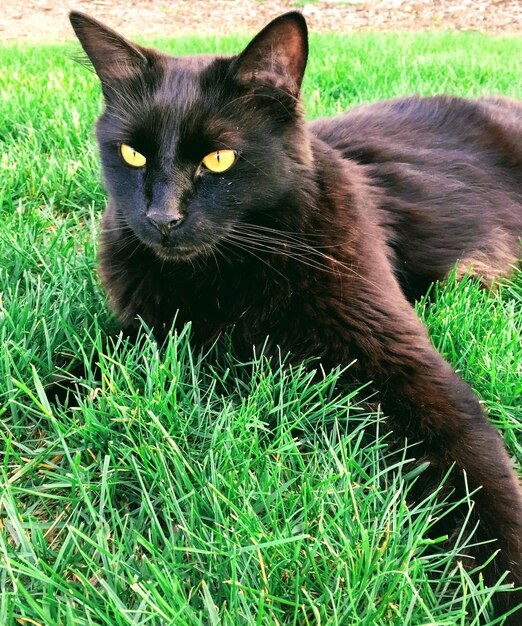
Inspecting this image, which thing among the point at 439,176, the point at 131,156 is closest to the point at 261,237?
the point at 131,156

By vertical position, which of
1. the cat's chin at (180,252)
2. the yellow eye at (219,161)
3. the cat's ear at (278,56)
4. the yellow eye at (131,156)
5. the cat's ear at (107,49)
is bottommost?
the cat's chin at (180,252)

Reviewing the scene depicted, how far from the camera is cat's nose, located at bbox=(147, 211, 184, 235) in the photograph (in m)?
1.49

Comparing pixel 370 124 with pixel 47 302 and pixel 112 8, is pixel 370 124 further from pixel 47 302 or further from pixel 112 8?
pixel 112 8

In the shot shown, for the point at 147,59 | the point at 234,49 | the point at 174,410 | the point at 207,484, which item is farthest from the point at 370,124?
the point at 234,49

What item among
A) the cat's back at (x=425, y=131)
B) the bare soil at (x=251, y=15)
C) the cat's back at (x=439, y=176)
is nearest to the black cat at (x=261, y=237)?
the cat's back at (x=439, y=176)

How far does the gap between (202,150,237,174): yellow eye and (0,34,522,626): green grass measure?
1.47 feet

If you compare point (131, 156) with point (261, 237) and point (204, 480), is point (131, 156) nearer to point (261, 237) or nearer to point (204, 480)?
point (261, 237)

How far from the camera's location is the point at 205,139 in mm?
1537

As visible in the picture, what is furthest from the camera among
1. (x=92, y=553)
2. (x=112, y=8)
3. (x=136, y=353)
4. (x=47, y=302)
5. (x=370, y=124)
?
(x=112, y=8)

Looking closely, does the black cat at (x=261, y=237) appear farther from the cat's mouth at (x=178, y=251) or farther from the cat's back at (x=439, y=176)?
the cat's back at (x=439, y=176)

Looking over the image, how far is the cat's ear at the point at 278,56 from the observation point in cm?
154

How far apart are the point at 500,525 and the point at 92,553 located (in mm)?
825

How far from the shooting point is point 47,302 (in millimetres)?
1801

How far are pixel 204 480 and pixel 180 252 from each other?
24.4 inches
